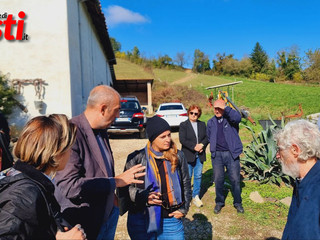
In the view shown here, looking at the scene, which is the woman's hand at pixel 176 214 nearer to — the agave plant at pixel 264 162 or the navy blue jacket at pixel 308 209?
the navy blue jacket at pixel 308 209

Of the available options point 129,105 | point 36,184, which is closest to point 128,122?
point 129,105

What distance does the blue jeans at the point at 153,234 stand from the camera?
207 cm

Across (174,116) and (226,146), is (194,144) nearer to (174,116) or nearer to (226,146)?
(226,146)

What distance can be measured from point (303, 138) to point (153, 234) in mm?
1453

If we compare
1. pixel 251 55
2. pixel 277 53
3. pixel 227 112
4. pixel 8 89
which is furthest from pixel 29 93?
pixel 251 55

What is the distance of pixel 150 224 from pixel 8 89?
283 inches

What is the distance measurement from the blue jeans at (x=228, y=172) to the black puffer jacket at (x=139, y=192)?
5.59ft

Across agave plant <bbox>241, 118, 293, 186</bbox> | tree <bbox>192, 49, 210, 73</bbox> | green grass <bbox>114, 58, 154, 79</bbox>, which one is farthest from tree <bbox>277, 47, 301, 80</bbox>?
agave plant <bbox>241, 118, 293, 186</bbox>

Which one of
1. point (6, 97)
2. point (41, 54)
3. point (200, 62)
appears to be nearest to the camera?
point (6, 97)

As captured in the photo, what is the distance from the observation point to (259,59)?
6431 cm

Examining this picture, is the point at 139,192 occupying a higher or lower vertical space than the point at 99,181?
lower

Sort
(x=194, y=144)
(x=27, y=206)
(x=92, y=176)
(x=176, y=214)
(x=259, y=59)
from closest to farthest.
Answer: (x=27, y=206) → (x=92, y=176) → (x=176, y=214) → (x=194, y=144) → (x=259, y=59)

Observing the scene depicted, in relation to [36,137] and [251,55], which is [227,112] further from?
[251,55]

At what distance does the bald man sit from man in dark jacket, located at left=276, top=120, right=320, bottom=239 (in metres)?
1.11
